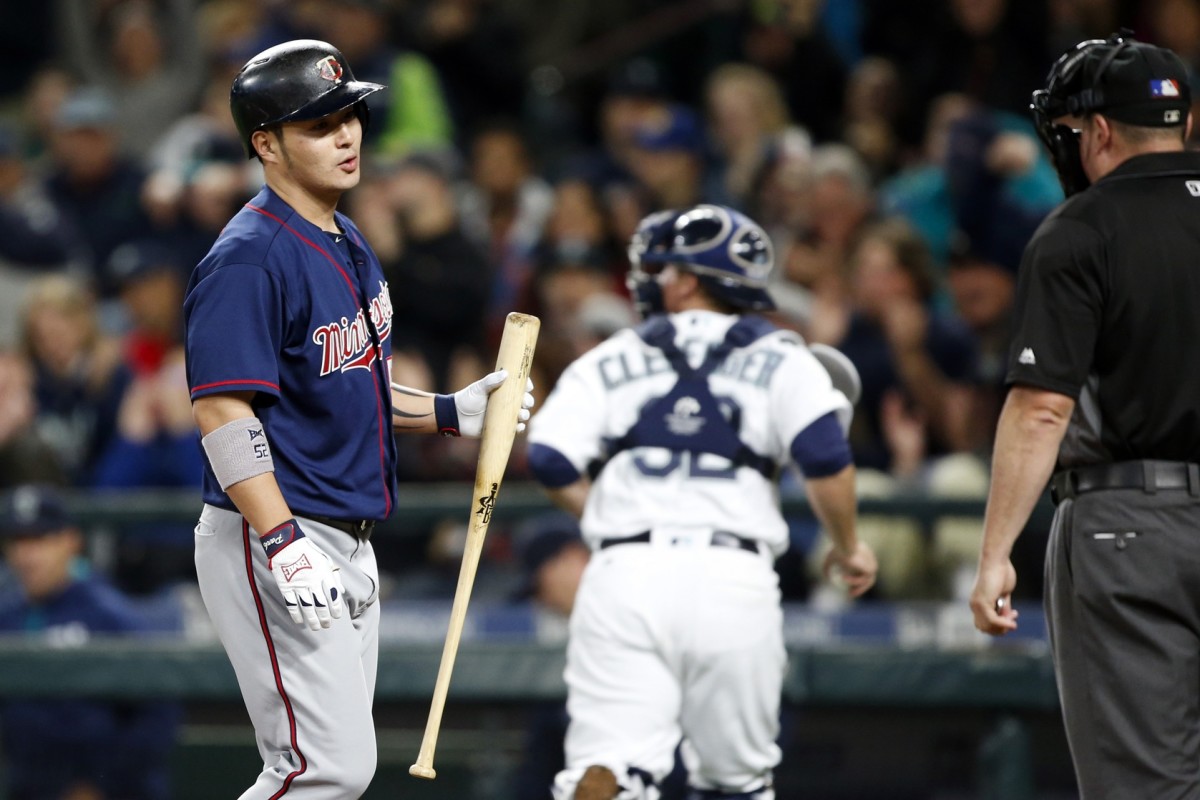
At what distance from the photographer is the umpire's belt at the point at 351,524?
3611mm

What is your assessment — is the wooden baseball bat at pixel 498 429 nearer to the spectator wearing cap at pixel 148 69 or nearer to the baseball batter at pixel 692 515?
the baseball batter at pixel 692 515

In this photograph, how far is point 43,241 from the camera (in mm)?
9445

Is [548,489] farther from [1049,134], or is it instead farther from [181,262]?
[181,262]

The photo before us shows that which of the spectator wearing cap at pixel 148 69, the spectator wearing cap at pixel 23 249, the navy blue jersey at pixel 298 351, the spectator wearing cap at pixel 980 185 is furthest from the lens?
the spectator wearing cap at pixel 148 69

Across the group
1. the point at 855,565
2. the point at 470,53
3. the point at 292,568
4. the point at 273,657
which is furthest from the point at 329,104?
the point at 470,53

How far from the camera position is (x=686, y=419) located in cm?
476

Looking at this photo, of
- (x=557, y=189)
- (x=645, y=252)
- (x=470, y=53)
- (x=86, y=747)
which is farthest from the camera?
(x=470, y=53)

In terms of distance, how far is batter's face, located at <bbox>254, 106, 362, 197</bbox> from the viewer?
3.63 metres

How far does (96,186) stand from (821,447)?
6.45 meters

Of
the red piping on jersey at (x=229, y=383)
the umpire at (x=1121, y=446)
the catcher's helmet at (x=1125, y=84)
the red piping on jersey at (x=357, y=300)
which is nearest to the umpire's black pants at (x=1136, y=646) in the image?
the umpire at (x=1121, y=446)

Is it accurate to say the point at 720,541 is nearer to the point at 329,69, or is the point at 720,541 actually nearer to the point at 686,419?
the point at 686,419

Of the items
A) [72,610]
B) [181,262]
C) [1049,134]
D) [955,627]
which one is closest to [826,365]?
[1049,134]

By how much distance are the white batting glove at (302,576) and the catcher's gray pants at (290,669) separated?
15 centimetres

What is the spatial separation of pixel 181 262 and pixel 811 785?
4831 mm
